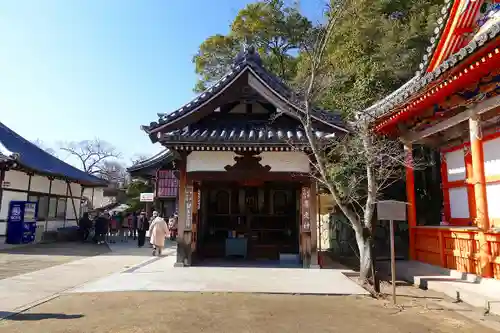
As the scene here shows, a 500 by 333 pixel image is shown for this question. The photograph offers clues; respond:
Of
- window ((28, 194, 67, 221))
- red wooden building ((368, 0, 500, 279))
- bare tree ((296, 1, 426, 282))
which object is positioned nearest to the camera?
red wooden building ((368, 0, 500, 279))

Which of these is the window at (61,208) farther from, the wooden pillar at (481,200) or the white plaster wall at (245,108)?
the wooden pillar at (481,200)

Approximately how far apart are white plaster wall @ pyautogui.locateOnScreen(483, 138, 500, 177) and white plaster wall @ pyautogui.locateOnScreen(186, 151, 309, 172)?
18.1ft

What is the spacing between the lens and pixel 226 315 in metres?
5.90

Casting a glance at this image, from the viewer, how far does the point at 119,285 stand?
26.2 feet

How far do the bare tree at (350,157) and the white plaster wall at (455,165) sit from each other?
1776 mm

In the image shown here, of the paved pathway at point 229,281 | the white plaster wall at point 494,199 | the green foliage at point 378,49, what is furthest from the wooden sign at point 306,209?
the green foliage at point 378,49

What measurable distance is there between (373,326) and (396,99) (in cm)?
685

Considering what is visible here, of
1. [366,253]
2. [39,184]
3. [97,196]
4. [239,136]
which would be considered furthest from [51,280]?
[97,196]

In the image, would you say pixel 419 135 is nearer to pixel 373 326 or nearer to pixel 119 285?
pixel 373 326

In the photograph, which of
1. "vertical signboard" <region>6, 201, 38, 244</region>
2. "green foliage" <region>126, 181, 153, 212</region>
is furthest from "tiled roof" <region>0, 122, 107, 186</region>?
"green foliage" <region>126, 181, 153, 212</region>

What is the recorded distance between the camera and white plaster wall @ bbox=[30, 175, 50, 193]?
1897 centimetres

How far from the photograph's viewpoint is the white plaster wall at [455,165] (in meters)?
11.5

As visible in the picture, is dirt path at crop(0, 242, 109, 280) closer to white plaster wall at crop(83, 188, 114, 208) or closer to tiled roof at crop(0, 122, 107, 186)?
tiled roof at crop(0, 122, 107, 186)

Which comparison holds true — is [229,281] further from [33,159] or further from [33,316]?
[33,159]
